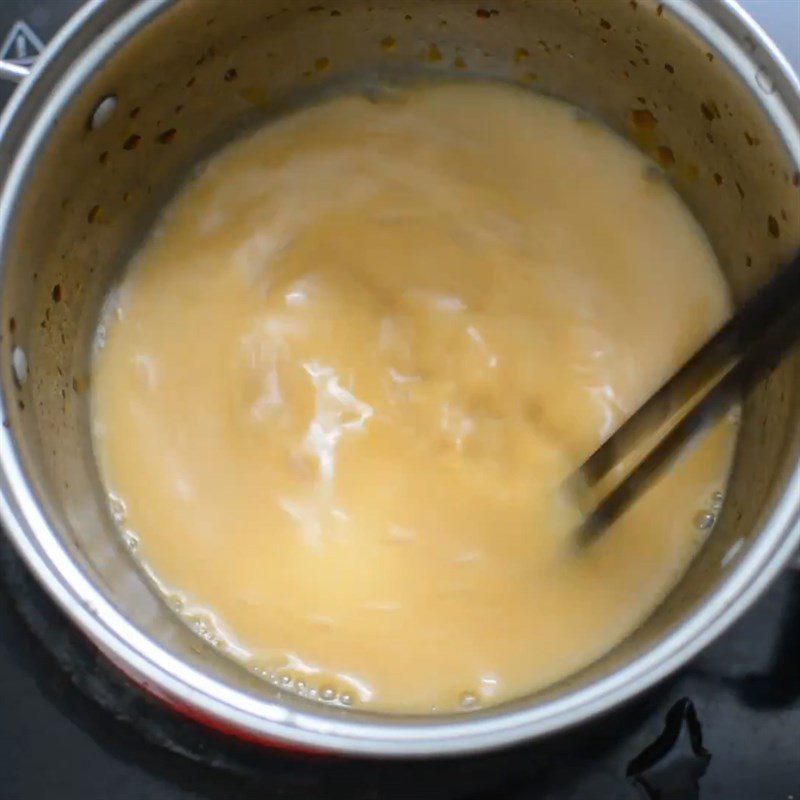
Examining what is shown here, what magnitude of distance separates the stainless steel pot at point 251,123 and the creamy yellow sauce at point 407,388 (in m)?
0.04

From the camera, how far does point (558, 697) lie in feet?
2.19

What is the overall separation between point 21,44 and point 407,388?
494mm

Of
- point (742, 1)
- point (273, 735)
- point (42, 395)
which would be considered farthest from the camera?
point (742, 1)

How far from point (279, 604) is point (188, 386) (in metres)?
0.23

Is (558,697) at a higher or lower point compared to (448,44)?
lower

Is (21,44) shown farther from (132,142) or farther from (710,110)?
(710,110)

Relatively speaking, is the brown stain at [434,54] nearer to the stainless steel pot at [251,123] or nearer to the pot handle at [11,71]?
the stainless steel pot at [251,123]

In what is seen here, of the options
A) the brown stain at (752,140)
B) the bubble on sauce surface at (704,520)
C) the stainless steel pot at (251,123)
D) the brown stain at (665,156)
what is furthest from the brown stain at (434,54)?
the bubble on sauce surface at (704,520)

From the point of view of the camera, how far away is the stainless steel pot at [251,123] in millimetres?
671

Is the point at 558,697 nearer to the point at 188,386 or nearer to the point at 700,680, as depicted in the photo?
the point at 700,680

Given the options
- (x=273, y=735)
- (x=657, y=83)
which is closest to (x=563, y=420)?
(x=657, y=83)

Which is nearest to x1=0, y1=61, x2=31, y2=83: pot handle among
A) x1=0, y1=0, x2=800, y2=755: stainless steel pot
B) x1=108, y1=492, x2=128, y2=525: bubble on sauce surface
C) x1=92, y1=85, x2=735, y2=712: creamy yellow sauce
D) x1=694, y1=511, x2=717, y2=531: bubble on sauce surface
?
x1=0, y1=0, x2=800, y2=755: stainless steel pot

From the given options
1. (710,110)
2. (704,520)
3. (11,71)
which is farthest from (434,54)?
(704,520)

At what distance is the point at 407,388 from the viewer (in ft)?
3.20
